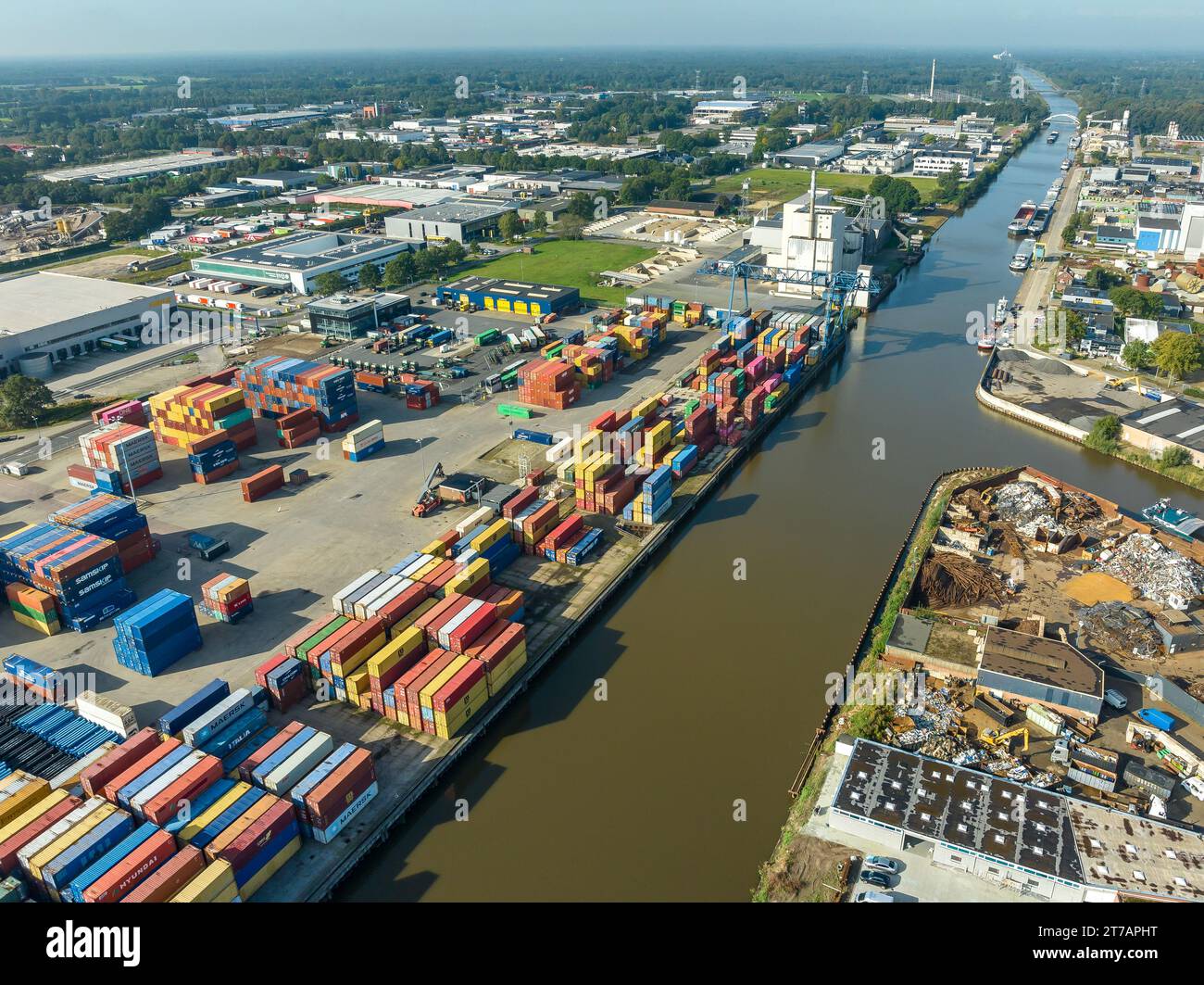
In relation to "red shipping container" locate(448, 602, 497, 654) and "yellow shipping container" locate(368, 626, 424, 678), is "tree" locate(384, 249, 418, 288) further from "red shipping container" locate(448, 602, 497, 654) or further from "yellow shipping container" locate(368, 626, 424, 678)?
"yellow shipping container" locate(368, 626, 424, 678)

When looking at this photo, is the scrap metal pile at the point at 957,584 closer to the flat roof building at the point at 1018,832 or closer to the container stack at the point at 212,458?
the flat roof building at the point at 1018,832

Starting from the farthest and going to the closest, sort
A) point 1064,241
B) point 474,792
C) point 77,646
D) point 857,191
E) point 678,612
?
point 857,191, point 1064,241, point 678,612, point 77,646, point 474,792

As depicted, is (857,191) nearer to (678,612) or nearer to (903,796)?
(678,612)

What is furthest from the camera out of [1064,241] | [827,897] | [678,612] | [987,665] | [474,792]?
[1064,241]

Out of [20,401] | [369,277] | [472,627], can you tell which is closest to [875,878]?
[472,627]

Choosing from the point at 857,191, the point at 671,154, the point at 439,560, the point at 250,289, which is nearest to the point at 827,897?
the point at 439,560

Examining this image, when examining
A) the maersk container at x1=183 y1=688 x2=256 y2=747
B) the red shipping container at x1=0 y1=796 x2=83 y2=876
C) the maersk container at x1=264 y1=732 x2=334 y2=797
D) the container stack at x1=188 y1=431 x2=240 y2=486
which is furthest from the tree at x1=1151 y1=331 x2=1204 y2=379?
the red shipping container at x1=0 y1=796 x2=83 y2=876
